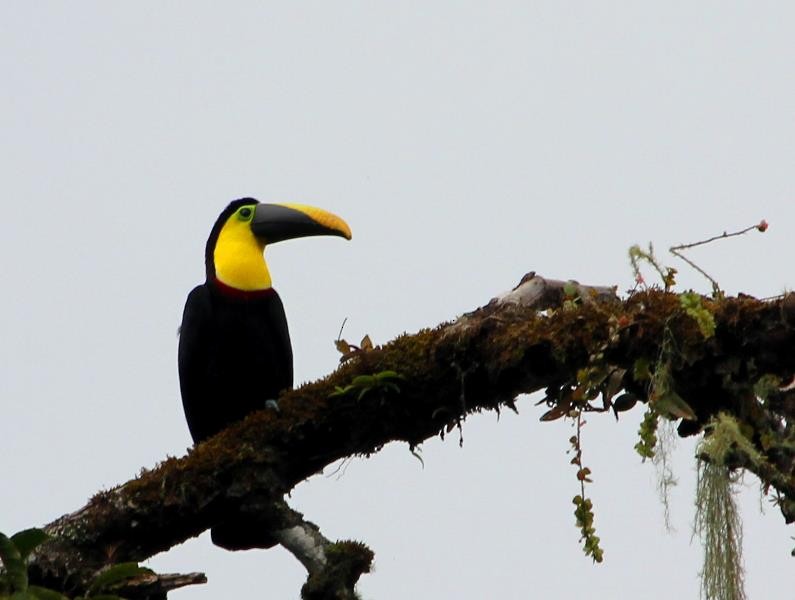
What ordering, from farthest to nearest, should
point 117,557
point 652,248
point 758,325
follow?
1. point 117,557
2. point 652,248
3. point 758,325

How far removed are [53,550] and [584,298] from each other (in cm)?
184

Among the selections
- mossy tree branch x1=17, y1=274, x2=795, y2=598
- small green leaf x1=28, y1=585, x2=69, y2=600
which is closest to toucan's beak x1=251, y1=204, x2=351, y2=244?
mossy tree branch x1=17, y1=274, x2=795, y2=598

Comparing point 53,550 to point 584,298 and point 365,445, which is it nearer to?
point 365,445

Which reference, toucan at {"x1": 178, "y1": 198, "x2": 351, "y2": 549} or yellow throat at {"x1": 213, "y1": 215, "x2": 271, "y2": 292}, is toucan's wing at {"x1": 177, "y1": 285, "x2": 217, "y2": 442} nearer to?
toucan at {"x1": 178, "y1": 198, "x2": 351, "y2": 549}

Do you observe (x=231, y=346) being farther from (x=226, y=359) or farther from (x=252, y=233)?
(x=252, y=233)

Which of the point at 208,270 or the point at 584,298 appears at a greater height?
the point at 208,270

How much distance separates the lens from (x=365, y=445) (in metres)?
4.18

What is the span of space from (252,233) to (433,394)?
9.91 ft

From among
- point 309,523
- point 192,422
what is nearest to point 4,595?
point 309,523

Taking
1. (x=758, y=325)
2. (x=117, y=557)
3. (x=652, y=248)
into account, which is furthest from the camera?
(x=117, y=557)

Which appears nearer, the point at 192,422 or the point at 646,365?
the point at 646,365

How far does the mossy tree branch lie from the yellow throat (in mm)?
2289

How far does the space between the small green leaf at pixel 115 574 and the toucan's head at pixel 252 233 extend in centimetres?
270

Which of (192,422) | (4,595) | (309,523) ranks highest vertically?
(192,422)
